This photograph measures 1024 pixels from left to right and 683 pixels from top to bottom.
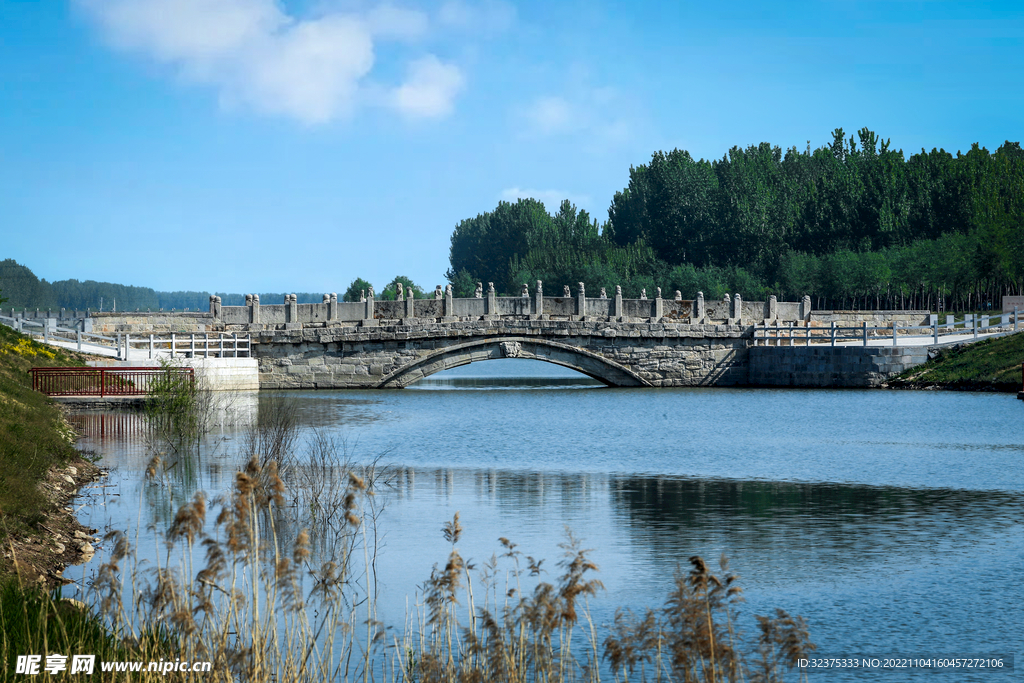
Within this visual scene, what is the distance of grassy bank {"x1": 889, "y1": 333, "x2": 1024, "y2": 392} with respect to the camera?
32906 mm

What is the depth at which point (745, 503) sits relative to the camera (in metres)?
13.0

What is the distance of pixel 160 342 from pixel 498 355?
11682mm

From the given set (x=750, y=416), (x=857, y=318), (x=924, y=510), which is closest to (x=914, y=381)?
(x=750, y=416)

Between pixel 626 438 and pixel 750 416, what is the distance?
639 cm

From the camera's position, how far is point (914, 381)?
3516cm

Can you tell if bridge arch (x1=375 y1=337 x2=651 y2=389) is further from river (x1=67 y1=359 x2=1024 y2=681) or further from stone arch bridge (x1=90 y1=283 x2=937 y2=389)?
river (x1=67 y1=359 x2=1024 y2=681)

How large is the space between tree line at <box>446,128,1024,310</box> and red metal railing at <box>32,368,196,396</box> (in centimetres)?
5281

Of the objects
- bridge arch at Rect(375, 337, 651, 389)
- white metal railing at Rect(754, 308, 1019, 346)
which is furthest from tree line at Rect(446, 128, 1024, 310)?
bridge arch at Rect(375, 337, 651, 389)

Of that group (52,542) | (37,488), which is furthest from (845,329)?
(52,542)

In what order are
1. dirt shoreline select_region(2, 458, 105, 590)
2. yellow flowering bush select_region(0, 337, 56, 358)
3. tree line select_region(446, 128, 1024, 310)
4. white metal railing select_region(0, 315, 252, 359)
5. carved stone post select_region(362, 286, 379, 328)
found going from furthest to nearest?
1. tree line select_region(446, 128, 1024, 310)
2. carved stone post select_region(362, 286, 379, 328)
3. white metal railing select_region(0, 315, 252, 359)
4. yellow flowering bush select_region(0, 337, 56, 358)
5. dirt shoreline select_region(2, 458, 105, 590)

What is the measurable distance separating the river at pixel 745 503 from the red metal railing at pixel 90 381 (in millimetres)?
2075

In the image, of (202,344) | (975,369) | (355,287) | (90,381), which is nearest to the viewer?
(90,381)

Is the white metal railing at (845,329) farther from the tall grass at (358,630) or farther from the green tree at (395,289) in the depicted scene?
the green tree at (395,289)

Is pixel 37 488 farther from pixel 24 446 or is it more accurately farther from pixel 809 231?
pixel 809 231
